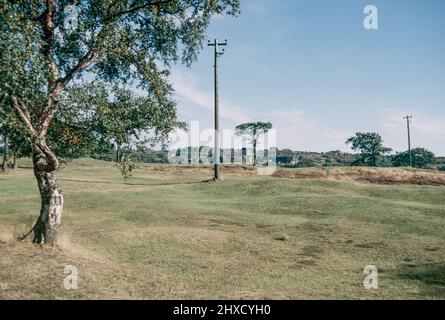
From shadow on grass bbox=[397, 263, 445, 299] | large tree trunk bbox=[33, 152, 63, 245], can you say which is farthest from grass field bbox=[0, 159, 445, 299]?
Result: large tree trunk bbox=[33, 152, 63, 245]

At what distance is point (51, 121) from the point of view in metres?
16.7

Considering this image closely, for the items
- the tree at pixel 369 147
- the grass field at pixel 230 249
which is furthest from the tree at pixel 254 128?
the grass field at pixel 230 249

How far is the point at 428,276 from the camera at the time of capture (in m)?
14.2

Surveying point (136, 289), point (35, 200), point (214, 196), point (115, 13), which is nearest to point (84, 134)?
point (115, 13)

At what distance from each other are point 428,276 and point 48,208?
15146 mm

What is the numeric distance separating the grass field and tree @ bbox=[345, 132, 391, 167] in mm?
80317

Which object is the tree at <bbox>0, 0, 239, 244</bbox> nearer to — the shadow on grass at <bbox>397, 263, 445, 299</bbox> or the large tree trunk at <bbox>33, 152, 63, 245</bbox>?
the large tree trunk at <bbox>33, 152, 63, 245</bbox>

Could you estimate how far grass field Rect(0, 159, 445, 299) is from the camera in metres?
12.3

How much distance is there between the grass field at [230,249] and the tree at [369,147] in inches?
3162

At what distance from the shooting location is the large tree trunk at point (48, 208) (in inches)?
623

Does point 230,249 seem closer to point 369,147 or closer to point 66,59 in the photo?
point 66,59

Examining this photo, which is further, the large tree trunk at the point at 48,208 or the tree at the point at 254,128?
the tree at the point at 254,128

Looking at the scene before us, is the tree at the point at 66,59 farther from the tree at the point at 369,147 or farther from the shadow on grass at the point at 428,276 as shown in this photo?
the tree at the point at 369,147
